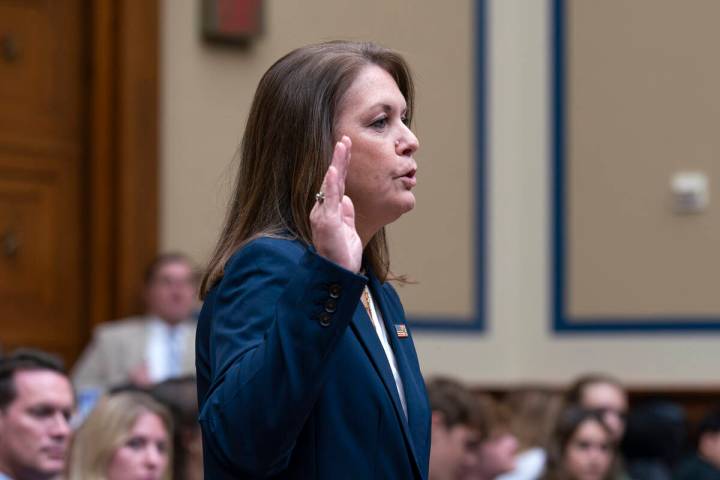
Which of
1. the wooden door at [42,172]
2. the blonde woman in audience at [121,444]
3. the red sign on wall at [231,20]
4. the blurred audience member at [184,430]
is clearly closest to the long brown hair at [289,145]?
the blonde woman in audience at [121,444]

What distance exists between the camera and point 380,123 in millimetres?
2297

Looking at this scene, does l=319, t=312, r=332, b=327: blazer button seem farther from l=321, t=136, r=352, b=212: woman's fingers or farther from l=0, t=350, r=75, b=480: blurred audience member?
l=0, t=350, r=75, b=480: blurred audience member

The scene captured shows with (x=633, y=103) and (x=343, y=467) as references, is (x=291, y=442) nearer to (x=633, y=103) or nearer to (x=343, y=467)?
(x=343, y=467)

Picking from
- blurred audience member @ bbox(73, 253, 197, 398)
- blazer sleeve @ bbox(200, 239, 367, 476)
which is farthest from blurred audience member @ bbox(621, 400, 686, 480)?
blazer sleeve @ bbox(200, 239, 367, 476)

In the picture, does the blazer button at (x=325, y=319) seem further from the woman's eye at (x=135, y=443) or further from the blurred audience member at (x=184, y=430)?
the blurred audience member at (x=184, y=430)

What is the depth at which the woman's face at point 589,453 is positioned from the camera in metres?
6.12

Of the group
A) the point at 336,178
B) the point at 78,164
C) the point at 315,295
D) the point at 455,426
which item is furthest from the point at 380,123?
the point at 78,164

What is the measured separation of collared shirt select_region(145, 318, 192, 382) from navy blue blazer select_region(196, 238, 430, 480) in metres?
5.05

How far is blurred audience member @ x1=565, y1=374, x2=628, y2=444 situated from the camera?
7.05 meters

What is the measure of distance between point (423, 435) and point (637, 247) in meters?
6.82

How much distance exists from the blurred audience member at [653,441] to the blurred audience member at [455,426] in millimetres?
1259

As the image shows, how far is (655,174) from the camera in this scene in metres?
8.91

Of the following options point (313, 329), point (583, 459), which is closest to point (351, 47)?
point (313, 329)

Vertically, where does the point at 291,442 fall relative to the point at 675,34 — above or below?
below
